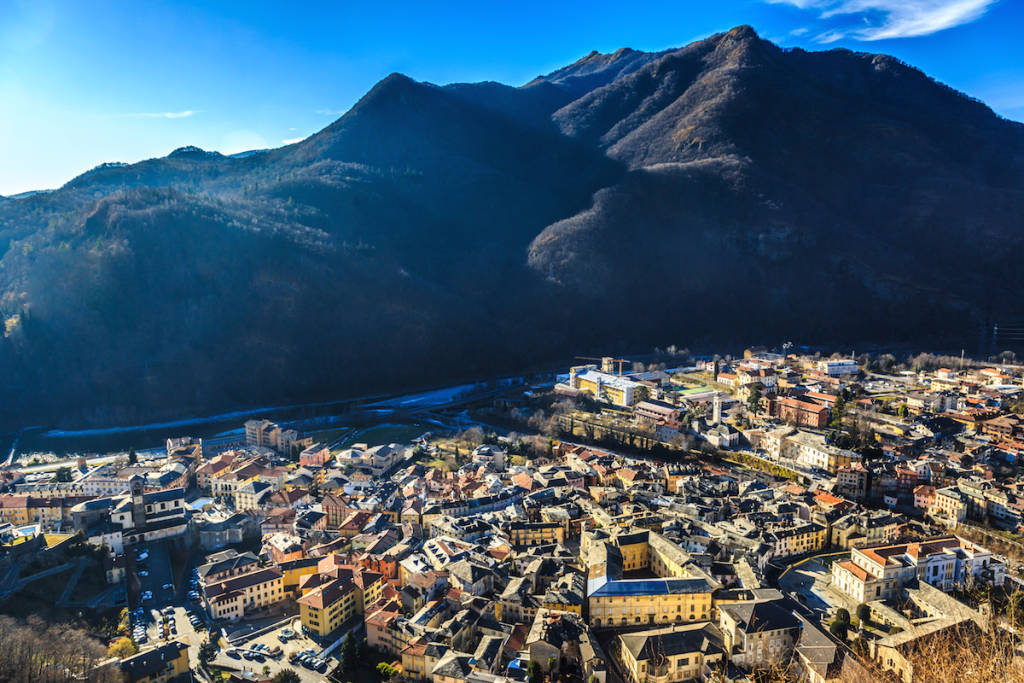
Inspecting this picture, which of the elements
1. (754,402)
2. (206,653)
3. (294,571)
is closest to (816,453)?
(754,402)

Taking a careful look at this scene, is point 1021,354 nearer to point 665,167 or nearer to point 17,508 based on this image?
point 665,167

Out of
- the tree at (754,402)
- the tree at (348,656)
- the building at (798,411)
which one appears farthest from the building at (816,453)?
the tree at (348,656)

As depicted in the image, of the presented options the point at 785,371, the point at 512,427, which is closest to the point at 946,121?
the point at 785,371

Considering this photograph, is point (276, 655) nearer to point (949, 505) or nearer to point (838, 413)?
point (949, 505)

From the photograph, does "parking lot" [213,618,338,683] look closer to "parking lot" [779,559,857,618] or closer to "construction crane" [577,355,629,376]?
"parking lot" [779,559,857,618]

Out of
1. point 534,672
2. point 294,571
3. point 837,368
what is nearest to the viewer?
point 534,672

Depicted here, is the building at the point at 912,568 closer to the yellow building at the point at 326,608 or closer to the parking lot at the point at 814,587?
the parking lot at the point at 814,587

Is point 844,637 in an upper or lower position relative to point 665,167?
lower
